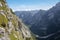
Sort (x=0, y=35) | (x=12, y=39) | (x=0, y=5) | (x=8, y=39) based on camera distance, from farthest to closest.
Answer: (x=0, y=5), (x=12, y=39), (x=8, y=39), (x=0, y=35)

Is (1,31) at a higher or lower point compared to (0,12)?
lower

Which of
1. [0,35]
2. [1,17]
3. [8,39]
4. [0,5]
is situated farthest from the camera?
[0,5]

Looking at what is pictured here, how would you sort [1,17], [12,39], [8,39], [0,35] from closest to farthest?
[0,35], [8,39], [12,39], [1,17]

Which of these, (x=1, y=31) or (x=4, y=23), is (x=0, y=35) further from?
(x=4, y=23)

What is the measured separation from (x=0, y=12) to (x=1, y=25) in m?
A: 8.04

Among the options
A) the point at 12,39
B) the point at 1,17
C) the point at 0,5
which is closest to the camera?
the point at 12,39

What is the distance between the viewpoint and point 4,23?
5438cm

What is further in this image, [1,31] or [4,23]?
[4,23]

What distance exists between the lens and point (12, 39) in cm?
5294

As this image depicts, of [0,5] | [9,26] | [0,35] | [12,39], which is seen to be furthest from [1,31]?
[0,5]

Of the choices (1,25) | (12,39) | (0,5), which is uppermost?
(0,5)

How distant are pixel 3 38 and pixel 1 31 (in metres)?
2.40

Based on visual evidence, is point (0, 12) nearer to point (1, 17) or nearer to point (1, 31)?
point (1, 17)

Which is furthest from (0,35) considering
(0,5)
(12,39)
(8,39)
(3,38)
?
(0,5)
